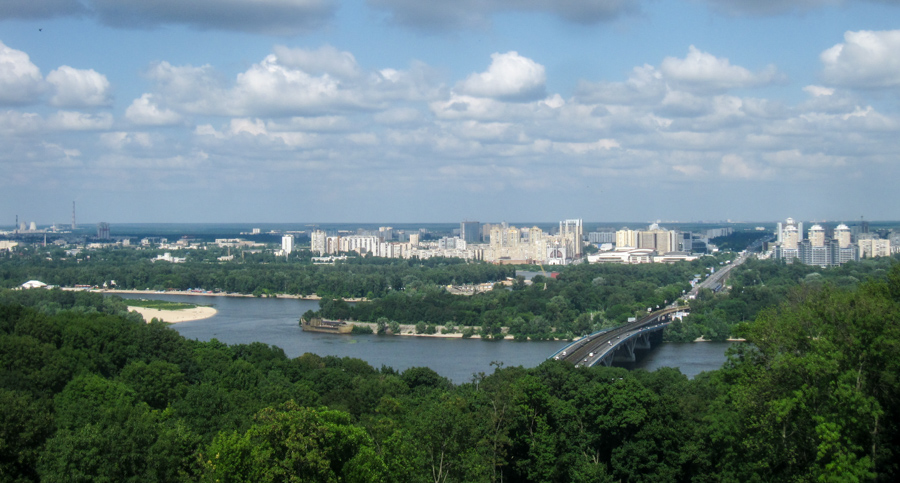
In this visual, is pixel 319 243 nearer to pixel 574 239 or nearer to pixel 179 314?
pixel 574 239

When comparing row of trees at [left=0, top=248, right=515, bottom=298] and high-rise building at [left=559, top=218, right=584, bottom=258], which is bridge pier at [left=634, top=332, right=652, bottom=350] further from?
high-rise building at [left=559, top=218, right=584, bottom=258]

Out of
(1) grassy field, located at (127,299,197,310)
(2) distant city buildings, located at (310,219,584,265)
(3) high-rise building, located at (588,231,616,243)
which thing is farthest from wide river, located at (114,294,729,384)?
(3) high-rise building, located at (588,231,616,243)

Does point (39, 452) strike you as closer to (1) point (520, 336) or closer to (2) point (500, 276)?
(1) point (520, 336)

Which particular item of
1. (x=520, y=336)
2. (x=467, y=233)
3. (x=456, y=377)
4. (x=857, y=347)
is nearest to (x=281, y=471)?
(x=857, y=347)

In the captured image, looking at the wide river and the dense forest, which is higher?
the dense forest

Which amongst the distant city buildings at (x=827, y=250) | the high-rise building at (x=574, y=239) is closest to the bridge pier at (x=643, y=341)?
the distant city buildings at (x=827, y=250)
